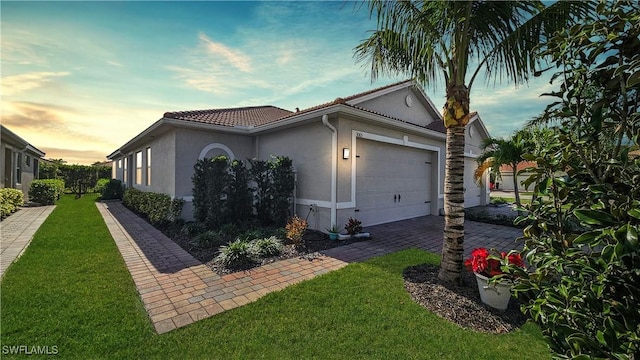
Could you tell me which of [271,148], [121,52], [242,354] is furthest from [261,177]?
[242,354]

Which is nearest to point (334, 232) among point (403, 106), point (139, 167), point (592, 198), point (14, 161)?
point (592, 198)

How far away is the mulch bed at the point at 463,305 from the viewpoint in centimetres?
346

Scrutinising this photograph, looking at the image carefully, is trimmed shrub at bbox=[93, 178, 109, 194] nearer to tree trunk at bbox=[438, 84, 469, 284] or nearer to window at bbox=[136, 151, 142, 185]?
window at bbox=[136, 151, 142, 185]

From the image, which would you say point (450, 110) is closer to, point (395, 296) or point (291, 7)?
point (395, 296)

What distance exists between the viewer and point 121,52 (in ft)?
18.8

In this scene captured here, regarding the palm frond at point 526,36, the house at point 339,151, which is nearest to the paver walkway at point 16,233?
the house at point 339,151

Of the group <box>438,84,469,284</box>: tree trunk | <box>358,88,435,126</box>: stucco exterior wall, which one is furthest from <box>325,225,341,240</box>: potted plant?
<box>358,88,435,126</box>: stucco exterior wall

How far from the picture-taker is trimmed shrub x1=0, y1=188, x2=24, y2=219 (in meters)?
10.4

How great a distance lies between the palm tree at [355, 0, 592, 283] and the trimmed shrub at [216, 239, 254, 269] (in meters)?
3.78

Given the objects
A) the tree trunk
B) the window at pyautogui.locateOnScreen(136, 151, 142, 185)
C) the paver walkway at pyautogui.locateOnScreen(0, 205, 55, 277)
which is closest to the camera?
the tree trunk

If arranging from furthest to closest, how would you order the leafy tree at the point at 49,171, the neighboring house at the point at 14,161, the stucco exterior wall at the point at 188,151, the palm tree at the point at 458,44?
the leafy tree at the point at 49,171, the neighboring house at the point at 14,161, the stucco exterior wall at the point at 188,151, the palm tree at the point at 458,44

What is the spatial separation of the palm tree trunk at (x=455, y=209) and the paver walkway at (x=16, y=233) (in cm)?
796

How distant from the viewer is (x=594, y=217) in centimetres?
127

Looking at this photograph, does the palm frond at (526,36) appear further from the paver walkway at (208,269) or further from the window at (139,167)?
the window at (139,167)
